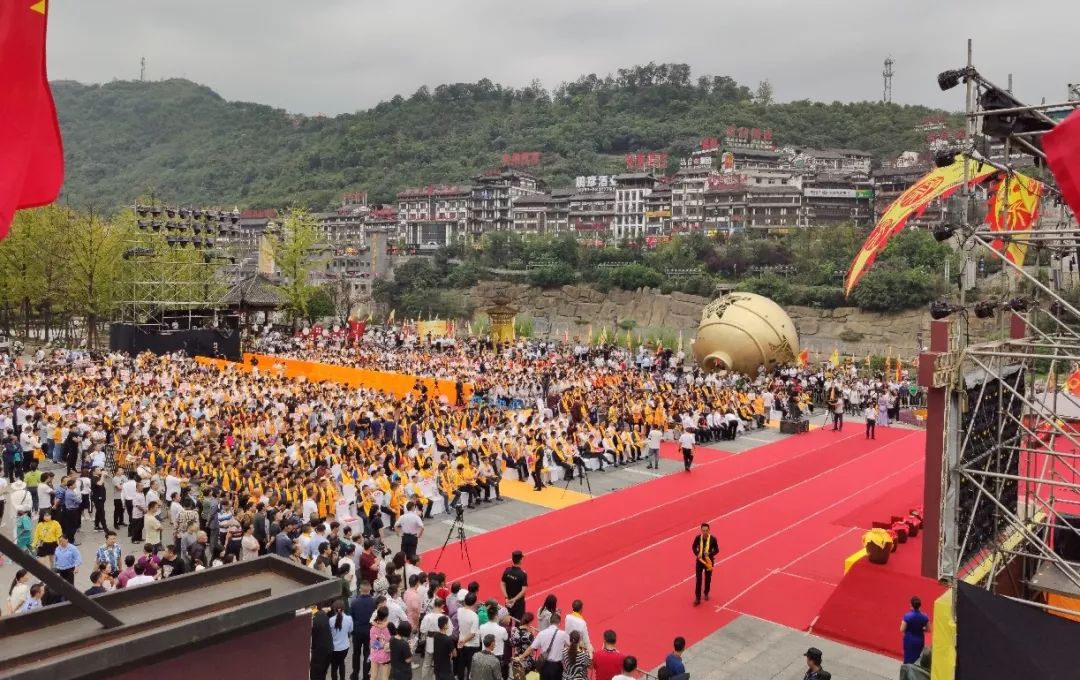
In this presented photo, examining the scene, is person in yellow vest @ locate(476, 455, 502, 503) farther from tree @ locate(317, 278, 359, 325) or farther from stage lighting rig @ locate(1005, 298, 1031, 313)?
tree @ locate(317, 278, 359, 325)

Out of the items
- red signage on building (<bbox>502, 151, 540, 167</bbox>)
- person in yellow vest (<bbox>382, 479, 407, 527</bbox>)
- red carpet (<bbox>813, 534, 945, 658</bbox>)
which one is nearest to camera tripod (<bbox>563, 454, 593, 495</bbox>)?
person in yellow vest (<bbox>382, 479, 407, 527</bbox>)

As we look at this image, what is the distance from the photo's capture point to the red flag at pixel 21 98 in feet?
13.0

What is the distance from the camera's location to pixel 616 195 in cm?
9394

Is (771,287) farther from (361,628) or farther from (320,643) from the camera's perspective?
(320,643)

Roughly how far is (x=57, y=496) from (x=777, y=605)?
11.8m

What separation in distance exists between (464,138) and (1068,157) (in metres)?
140

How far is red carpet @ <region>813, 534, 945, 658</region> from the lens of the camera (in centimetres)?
1029

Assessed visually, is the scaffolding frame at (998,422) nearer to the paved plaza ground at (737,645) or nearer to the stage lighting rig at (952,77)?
the stage lighting rig at (952,77)

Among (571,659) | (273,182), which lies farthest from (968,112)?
(273,182)

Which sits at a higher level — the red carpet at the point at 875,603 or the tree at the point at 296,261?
the tree at the point at 296,261

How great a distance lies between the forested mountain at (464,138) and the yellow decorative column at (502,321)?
71.9m

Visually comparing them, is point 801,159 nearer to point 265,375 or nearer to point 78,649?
point 265,375

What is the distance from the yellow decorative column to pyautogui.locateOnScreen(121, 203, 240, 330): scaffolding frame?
14.4 metres

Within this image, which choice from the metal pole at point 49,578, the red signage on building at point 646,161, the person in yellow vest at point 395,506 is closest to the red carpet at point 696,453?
the person in yellow vest at point 395,506
